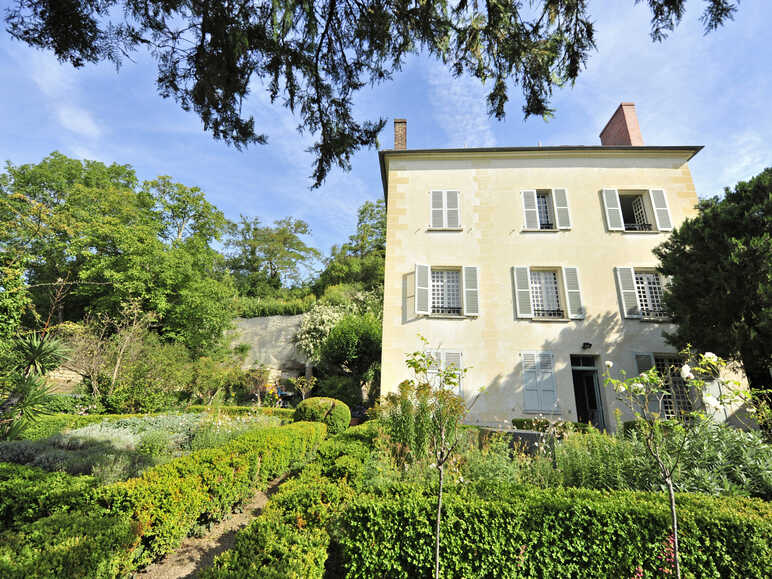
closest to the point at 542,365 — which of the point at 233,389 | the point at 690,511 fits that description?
the point at 690,511

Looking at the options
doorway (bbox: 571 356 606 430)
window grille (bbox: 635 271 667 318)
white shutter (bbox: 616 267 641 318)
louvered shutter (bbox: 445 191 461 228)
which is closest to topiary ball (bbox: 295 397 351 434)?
louvered shutter (bbox: 445 191 461 228)

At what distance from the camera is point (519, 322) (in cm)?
1028

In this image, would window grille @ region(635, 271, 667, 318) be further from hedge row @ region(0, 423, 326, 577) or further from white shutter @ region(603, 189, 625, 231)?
hedge row @ region(0, 423, 326, 577)

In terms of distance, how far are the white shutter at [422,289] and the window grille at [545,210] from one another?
15.0ft

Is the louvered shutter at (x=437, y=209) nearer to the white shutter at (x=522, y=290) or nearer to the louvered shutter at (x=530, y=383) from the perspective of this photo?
the white shutter at (x=522, y=290)

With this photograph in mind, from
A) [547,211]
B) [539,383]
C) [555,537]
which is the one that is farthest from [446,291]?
[555,537]

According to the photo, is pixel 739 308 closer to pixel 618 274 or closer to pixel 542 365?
pixel 618 274

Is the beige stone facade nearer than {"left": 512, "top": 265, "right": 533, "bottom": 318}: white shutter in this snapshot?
Yes

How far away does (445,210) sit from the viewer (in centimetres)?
1153

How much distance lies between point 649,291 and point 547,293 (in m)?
3.23

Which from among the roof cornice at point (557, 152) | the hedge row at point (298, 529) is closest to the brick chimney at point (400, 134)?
the roof cornice at point (557, 152)

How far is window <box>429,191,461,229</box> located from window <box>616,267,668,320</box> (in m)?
5.55

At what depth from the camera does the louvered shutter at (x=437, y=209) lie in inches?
451

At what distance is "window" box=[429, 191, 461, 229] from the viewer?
1144cm
